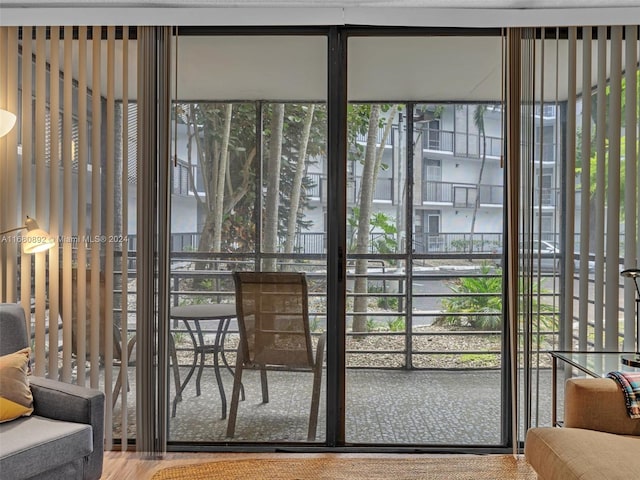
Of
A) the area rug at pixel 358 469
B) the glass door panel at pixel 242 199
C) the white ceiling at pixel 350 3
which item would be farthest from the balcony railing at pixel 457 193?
the area rug at pixel 358 469

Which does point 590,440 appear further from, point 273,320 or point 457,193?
point 273,320

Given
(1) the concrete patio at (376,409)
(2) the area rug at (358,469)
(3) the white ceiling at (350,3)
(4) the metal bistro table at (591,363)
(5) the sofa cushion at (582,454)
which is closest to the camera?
(5) the sofa cushion at (582,454)

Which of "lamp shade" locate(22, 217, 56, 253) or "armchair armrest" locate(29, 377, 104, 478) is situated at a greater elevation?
"lamp shade" locate(22, 217, 56, 253)

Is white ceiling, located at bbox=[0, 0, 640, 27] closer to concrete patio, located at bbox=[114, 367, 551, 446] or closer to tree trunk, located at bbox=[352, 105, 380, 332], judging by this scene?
tree trunk, located at bbox=[352, 105, 380, 332]

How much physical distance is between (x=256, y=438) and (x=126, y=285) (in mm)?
1095

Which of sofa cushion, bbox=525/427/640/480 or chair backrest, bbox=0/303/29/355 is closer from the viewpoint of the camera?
sofa cushion, bbox=525/427/640/480

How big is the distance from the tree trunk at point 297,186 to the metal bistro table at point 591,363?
1425mm

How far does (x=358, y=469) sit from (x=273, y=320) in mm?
874

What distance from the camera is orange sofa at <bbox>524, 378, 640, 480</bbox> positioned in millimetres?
1857

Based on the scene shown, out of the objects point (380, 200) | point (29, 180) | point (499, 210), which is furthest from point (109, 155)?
point (499, 210)

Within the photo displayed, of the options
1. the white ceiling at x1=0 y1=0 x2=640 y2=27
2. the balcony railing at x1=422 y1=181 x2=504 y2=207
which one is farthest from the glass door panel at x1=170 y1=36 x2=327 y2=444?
the balcony railing at x1=422 y1=181 x2=504 y2=207

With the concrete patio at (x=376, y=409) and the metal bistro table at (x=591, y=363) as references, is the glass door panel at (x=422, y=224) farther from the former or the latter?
the metal bistro table at (x=591, y=363)

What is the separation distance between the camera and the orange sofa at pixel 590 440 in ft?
6.09

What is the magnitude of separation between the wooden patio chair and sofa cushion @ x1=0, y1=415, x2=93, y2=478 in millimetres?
928
